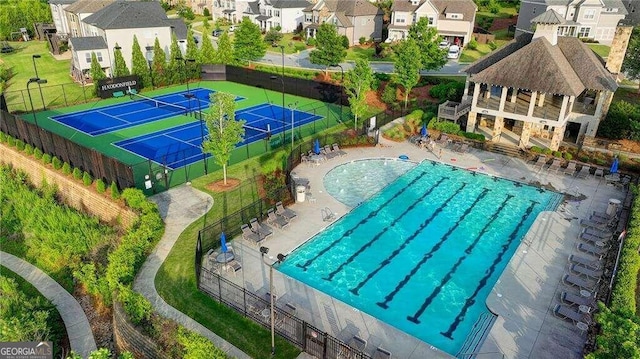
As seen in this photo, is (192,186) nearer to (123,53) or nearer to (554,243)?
(554,243)

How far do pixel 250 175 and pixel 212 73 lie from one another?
29.3m

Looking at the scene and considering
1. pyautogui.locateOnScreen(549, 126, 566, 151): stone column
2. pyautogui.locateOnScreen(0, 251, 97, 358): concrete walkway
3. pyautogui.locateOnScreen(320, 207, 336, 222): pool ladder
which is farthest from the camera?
pyautogui.locateOnScreen(549, 126, 566, 151): stone column

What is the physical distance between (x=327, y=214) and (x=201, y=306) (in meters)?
8.66

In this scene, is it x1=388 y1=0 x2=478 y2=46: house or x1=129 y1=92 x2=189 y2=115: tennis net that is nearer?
x1=129 y1=92 x2=189 y2=115: tennis net

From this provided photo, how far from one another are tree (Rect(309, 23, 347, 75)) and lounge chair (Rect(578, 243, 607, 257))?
3486 cm

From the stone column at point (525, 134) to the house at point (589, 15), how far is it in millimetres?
37388

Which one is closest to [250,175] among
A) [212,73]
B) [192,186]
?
[192,186]

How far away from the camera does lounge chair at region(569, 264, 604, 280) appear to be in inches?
725

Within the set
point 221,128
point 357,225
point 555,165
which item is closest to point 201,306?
point 357,225

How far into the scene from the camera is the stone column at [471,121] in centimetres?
3388

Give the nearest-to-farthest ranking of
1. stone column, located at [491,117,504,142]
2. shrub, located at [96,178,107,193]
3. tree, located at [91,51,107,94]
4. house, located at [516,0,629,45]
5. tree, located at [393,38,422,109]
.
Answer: shrub, located at [96,178,107,193], stone column, located at [491,117,504,142], tree, located at [393,38,422,109], tree, located at [91,51,107,94], house, located at [516,0,629,45]

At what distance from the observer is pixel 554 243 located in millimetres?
21281

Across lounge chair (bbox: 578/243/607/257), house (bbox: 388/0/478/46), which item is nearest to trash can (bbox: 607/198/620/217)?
lounge chair (bbox: 578/243/607/257)

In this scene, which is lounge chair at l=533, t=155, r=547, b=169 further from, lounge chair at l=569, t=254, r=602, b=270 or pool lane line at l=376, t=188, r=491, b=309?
lounge chair at l=569, t=254, r=602, b=270
